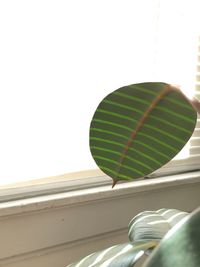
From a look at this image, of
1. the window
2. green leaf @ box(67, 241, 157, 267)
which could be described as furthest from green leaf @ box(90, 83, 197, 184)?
the window

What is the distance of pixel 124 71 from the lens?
2.70ft

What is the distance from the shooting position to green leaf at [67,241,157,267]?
1.43 feet

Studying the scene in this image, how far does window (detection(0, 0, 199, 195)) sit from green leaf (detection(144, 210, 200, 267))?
0.43 m

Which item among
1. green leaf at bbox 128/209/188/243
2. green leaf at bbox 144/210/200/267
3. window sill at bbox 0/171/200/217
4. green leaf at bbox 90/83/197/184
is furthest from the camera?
window sill at bbox 0/171/200/217

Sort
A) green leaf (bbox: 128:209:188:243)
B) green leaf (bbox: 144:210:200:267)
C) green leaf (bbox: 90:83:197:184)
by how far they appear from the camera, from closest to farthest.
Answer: green leaf (bbox: 144:210:200:267) < green leaf (bbox: 90:83:197:184) < green leaf (bbox: 128:209:188:243)

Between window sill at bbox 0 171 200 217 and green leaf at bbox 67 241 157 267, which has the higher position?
green leaf at bbox 67 241 157 267

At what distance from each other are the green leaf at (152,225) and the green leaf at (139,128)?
0.43 feet

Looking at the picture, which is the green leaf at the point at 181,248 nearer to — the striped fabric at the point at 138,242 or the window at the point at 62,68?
the striped fabric at the point at 138,242

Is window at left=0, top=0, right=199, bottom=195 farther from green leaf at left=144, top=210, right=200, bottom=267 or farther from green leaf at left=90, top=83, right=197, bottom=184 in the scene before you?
green leaf at left=144, top=210, right=200, bottom=267

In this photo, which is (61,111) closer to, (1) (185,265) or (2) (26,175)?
(2) (26,175)

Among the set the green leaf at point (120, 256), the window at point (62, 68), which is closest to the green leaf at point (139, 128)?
the green leaf at point (120, 256)

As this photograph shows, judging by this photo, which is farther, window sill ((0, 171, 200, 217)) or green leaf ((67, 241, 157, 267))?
window sill ((0, 171, 200, 217))

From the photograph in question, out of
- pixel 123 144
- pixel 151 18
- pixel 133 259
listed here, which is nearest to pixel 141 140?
pixel 123 144

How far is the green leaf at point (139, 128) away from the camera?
41cm
